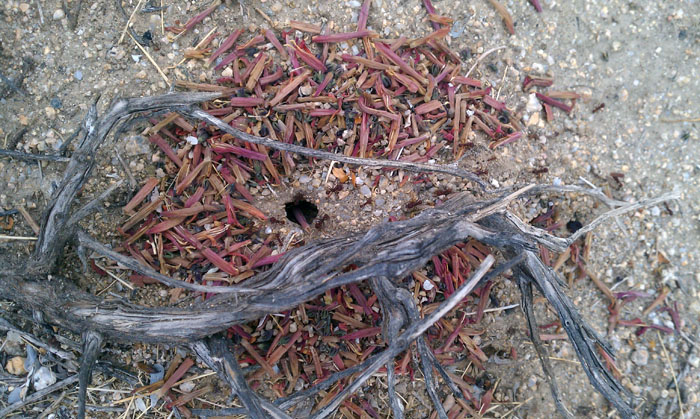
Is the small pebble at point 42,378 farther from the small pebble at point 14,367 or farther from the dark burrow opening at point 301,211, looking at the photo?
the dark burrow opening at point 301,211

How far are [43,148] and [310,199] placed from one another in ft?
3.53

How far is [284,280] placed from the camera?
1.60 metres

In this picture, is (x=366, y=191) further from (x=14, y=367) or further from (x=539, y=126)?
(x=14, y=367)

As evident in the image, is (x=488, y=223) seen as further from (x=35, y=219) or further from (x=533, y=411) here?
(x=35, y=219)

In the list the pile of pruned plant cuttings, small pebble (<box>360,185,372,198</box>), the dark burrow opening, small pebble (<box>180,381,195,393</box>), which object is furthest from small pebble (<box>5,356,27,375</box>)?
small pebble (<box>360,185,372,198</box>)

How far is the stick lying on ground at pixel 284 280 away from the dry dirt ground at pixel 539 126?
15 centimetres

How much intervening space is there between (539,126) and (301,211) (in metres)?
1.13

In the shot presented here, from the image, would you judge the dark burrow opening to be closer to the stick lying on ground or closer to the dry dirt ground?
the dry dirt ground

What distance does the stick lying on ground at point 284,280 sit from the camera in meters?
1.57

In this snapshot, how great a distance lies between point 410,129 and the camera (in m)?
1.91

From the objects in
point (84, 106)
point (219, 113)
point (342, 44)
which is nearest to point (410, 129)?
point (342, 44)

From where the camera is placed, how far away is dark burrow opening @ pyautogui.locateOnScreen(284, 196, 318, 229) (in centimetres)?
192

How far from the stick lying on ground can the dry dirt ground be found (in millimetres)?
153

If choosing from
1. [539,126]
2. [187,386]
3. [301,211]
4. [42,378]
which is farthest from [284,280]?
[539,126]
